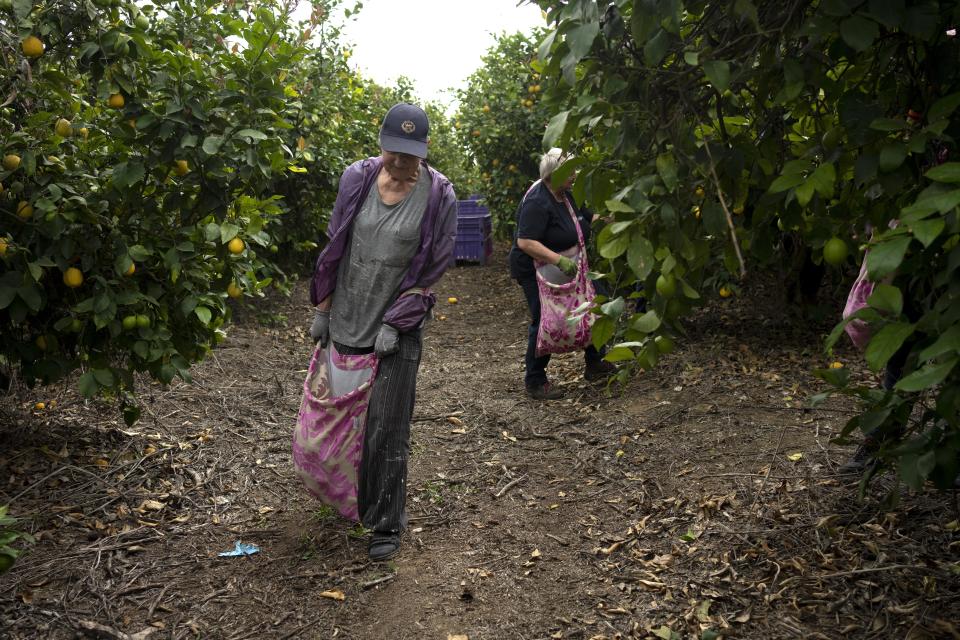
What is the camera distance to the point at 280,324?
861cm

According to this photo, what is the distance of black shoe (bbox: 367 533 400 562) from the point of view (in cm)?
380

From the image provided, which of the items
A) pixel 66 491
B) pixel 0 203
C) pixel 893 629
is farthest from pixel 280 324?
pixel 893 629

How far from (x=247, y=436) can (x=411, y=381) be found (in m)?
2.01

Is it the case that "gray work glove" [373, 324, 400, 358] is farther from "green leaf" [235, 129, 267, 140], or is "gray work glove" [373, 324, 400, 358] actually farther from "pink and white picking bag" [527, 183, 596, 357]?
"pink and white picking bag" [527, 183, 596, 357]

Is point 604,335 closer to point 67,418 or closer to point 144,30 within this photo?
point 144,30

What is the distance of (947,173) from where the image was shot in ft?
5.13

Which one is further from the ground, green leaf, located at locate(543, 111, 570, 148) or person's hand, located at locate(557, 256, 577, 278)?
green leaf, located at locate(543, 111, 570, 148)

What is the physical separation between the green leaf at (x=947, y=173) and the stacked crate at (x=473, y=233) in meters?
11.9

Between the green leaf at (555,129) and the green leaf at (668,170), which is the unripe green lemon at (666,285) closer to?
the green leaf at (668,170)

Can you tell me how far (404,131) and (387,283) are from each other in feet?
2.20

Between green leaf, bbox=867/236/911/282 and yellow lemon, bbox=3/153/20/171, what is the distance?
319cm

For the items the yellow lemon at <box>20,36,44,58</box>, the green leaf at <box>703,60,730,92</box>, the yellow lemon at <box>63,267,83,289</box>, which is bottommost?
the yellow lemon at <box>63,267,83,289</box>

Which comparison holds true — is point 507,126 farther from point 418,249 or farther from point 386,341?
point 386,341

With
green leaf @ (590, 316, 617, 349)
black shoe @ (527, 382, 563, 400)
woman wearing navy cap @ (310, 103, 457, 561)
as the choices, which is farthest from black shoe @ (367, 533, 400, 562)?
black shoe @ (527, 382, 563, 400)
